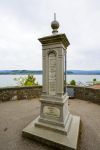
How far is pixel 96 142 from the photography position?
3518 mm

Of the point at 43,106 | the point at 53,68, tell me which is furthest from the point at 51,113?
the point at 53,68

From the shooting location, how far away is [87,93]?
8102 millimetres

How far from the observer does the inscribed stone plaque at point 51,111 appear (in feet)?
12.6

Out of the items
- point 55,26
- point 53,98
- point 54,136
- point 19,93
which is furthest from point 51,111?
point 19,93

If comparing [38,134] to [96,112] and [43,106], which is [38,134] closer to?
[43,106]

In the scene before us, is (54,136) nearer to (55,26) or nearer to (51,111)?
(51,111)

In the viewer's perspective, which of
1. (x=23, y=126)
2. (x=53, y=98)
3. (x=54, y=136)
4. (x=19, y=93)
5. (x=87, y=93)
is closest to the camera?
(x=54, y=136)

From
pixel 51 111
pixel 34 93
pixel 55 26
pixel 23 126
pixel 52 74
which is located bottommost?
pixel 23 126

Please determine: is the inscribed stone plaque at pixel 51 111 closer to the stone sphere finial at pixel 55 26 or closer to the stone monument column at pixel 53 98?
the stone monument column at pixel 53 98

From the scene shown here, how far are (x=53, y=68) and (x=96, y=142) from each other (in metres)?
2.35

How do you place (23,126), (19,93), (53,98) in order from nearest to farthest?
(53,98) < (23,126) < (19,93)

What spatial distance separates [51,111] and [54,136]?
2.30 feet

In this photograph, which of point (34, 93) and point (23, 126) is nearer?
point (23, 126)

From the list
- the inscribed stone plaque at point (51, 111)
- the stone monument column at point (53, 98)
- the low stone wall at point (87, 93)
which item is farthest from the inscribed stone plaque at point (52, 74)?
the low stone wall at point (87, 93)
